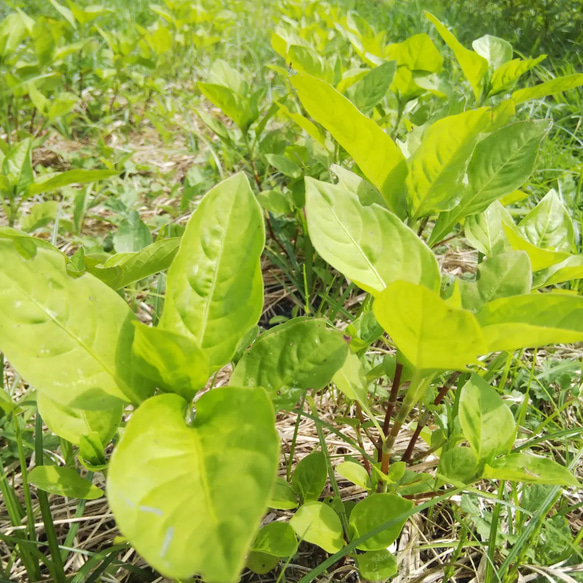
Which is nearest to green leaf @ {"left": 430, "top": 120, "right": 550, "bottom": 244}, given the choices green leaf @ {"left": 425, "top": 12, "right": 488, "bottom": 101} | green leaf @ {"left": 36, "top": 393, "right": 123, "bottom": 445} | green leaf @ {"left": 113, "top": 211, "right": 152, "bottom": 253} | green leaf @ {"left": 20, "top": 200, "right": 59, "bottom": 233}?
green leaf @ {"left": 425, "top": 12, "right": 488, "bottom": 101}

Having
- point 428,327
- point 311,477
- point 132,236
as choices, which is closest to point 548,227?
point 428,327

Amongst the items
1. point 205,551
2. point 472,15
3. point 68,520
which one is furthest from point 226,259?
point 472,15

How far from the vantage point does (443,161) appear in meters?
0.94

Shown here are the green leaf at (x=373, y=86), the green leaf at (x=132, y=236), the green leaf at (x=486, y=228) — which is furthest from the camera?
the green leaf at (x=132, y=236)

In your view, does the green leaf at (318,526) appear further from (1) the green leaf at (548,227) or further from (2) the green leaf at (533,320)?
(1) the green leaf at (548,227)

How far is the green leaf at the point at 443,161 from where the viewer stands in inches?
35.2

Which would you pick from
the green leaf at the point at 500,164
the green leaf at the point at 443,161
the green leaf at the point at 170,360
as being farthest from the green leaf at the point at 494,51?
the green leaf at the point at 170,360

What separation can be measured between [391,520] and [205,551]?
48 cm

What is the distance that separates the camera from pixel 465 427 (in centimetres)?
89

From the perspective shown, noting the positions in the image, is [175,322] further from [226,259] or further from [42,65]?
[42,65]

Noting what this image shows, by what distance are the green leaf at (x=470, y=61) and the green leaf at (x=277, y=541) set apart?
48.4 inches

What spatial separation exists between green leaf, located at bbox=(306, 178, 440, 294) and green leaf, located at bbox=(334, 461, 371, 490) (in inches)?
16.6

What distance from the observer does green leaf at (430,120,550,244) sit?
997 mm

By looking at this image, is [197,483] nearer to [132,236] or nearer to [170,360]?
[170,360]
